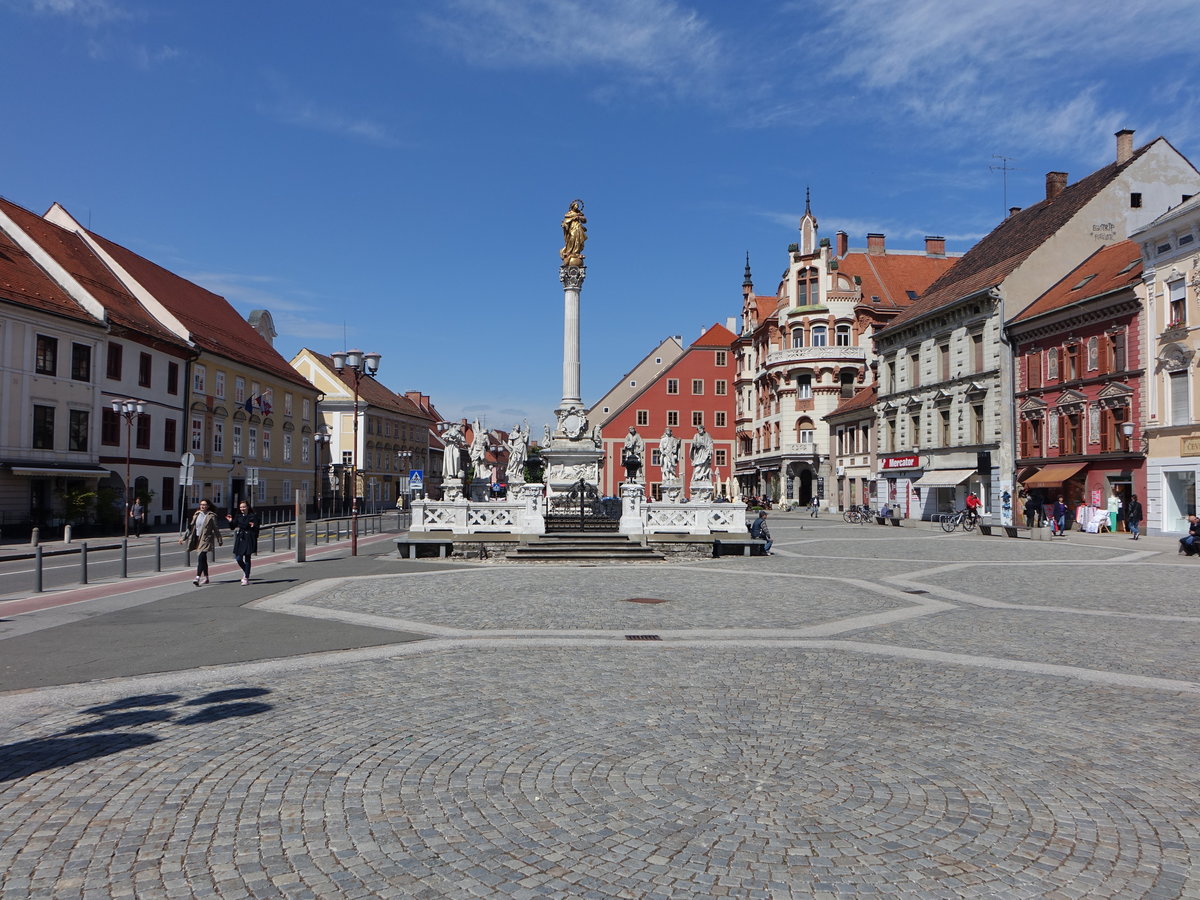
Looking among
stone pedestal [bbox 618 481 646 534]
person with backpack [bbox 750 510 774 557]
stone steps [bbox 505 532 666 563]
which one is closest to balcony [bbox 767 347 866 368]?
person with backpack [bbox 750 510 774 557]

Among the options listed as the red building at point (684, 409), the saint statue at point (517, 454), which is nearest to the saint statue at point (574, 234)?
the saint statue at point (517, 454)

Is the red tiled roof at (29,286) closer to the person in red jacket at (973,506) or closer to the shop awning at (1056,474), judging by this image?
the person in red jacket at (973,506)

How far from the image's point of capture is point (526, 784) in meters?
5.51

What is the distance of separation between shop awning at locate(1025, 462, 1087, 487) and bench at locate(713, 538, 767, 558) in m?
19.8

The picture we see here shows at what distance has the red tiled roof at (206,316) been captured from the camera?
149 ft

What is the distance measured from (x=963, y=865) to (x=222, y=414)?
4976cm

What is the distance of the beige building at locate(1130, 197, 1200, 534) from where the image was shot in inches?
1201

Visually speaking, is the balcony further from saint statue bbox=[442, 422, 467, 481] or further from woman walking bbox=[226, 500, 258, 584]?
woman walking bbox=[226, 500, 258, 584]

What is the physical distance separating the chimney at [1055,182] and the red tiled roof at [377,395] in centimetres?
5290

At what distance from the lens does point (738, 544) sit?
79.3 feet

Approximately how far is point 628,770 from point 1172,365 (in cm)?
3392

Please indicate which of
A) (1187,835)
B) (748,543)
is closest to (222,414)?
(748,543)

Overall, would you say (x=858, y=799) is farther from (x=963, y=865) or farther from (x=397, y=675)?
(x=397, y=675)

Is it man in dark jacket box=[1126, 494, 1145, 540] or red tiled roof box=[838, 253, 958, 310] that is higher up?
red tiled roof box=[838, 253, 958, 310]
